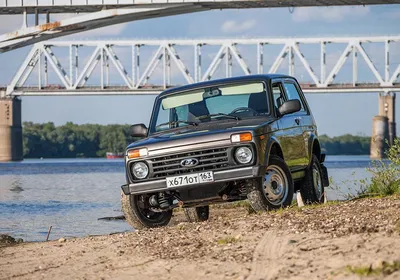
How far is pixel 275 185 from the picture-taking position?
41.8 feet

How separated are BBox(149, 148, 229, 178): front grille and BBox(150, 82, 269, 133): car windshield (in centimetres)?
90

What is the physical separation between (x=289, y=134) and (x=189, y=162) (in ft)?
6.06

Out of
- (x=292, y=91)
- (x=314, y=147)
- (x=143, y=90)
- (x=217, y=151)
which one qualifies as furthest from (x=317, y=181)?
(x=143, y=90)

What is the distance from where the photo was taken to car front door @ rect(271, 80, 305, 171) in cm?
1329

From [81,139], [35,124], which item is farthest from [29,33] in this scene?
[35,124]

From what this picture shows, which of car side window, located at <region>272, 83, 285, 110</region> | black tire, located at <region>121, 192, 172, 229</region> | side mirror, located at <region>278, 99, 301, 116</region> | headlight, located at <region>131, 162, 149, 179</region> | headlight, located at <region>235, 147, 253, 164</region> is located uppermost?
car side window, located at <region>272, 83, 285, 110</region>

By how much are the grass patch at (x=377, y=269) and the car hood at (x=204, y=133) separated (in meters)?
4.58

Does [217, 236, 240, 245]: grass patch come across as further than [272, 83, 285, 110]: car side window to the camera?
No

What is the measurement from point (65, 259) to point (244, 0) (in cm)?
3508

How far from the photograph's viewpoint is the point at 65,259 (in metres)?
10.0

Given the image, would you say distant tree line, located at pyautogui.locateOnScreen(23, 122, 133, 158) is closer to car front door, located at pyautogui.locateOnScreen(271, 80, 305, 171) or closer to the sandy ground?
car front door, located at pyautogui.locateOnScreen(271, 80, 305, 171)

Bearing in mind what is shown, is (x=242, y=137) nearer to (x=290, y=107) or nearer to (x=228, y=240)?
(x=290, y=107)

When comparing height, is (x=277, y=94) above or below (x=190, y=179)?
above

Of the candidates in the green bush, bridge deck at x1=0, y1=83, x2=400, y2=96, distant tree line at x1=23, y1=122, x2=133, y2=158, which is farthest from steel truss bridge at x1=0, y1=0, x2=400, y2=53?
distant tree line at x1=23, y1=122, x2=133, y2=158
